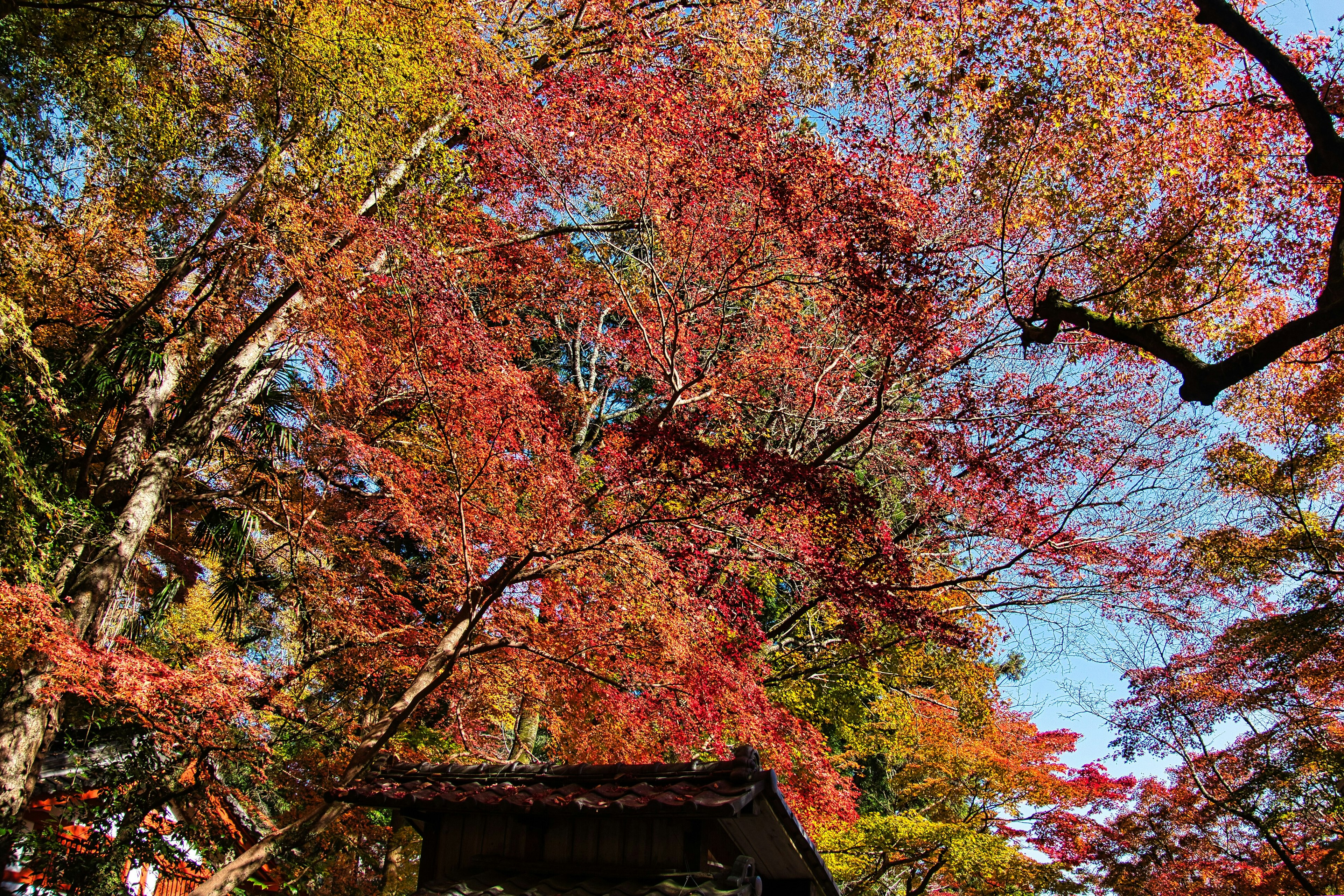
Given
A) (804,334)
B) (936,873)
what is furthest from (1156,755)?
(804,334)

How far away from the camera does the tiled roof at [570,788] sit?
4797 mm

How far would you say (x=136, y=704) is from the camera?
6188 mm

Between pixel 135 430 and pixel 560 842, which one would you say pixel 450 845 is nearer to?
pixel 560 842

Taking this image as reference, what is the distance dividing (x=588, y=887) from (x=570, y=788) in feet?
2.11

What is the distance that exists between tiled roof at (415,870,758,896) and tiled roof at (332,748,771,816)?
0.38 m

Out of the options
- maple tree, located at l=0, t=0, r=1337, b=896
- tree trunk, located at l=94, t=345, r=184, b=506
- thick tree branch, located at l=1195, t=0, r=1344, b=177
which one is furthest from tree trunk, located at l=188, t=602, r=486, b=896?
thick tree branch, located at l=1195, t=0, r=1344, b=177

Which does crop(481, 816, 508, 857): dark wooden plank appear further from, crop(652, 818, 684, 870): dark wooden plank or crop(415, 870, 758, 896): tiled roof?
crop(652, 818, 684, 870): dark wooden plank

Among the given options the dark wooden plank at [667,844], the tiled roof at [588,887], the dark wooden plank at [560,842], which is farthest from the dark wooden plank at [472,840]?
the dark wooden plank at [667,844]

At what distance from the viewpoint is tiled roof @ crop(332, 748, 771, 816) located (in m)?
4.80

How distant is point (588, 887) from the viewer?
4.93 metres

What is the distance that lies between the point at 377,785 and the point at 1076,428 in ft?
29.8

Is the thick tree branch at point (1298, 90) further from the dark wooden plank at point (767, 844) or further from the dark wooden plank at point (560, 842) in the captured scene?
the dark wooden plank at point (560, 842)

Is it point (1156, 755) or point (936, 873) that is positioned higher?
point (1156, 755)

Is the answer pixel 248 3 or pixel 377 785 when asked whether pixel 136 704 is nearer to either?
pixel 377 785
